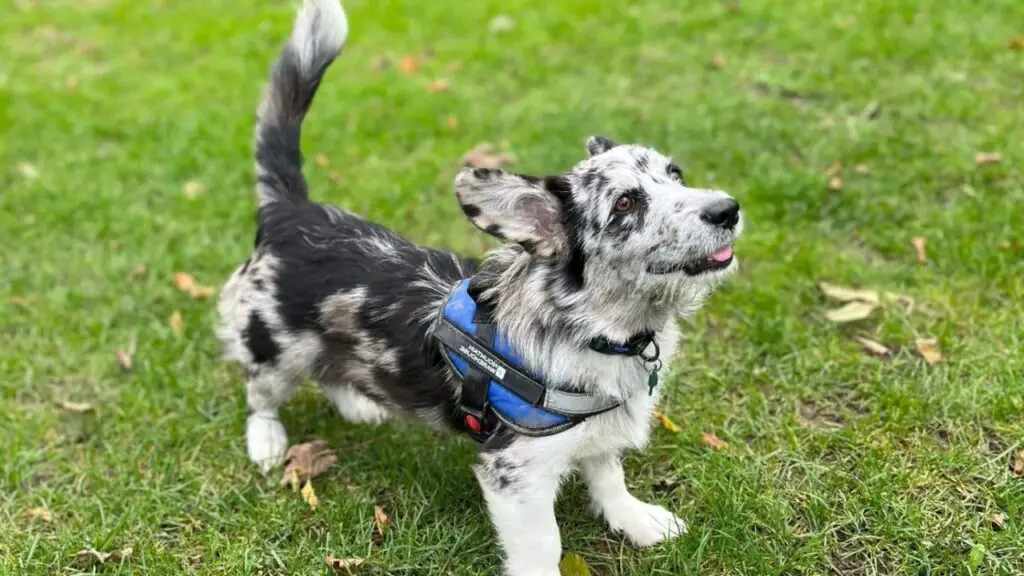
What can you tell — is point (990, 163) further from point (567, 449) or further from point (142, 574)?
point (142, 574)

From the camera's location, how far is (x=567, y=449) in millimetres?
2893

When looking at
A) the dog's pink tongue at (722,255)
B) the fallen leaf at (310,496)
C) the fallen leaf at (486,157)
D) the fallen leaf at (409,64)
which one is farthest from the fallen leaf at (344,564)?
the fallen leaf at (409,64)

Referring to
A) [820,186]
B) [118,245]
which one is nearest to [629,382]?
[820,186]

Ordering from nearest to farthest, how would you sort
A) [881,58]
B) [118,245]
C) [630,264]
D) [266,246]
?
[630,264] < [266,246] < [118,245] < [881,58]

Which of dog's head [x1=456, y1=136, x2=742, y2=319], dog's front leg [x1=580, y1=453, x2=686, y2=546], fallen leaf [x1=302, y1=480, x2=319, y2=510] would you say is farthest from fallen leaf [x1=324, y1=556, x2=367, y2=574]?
dog's head [x1=456, y1=136, x2=742, y2=319]

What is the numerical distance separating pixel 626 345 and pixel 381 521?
142 centimetres

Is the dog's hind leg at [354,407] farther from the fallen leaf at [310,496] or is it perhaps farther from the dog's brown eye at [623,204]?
the dog's brown eye at [623,204]

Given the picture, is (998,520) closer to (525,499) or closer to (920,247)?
(525,499)

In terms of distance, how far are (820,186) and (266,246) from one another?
3.62m

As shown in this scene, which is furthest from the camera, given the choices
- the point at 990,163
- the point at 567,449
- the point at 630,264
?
the point at 990,163

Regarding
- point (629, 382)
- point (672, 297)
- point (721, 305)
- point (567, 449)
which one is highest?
point (672, 297)

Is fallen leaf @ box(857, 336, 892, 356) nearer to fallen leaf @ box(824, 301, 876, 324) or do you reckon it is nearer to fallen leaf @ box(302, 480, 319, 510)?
fallen leaf @ box(824, 301, 876, 324)

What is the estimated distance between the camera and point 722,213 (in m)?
2.62

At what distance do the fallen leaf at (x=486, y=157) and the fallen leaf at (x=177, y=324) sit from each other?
240 cm
